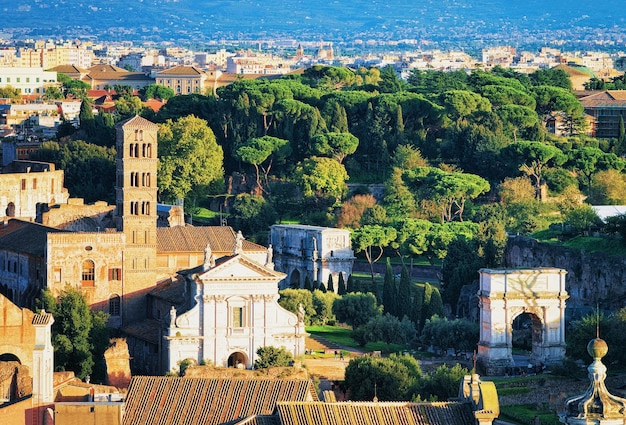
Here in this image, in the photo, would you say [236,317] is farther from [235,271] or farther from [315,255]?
[315,255]

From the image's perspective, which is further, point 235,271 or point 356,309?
point 356,309

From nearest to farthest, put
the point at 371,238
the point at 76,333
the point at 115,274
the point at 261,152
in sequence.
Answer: the point at 76,333 < the point at 115,274 < the point at 371,238 < the point at 261,152

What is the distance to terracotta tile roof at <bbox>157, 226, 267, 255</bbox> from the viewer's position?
7294 centimetres

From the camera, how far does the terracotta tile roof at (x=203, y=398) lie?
4219 cm

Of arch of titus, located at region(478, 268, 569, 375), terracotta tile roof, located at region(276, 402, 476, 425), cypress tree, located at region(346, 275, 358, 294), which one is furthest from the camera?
cypress tree, located at region(346, 275, 358, 294)

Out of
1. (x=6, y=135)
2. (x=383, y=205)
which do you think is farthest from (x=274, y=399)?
(x=6, y=135)

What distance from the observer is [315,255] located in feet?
281

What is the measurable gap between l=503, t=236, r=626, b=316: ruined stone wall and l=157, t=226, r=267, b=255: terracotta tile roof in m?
11.0

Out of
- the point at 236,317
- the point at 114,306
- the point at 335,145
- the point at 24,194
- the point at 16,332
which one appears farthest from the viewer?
the point at 335,145

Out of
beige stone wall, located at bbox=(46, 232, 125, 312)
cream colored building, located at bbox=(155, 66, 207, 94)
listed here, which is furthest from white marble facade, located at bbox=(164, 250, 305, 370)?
cream colored building, located at bbox=(155, 66, 207, 94)

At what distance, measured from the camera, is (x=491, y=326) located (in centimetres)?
6538

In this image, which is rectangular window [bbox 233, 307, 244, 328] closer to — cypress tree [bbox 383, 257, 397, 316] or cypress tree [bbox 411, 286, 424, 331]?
cypress tree [bbox 411, 286, 424, 331]

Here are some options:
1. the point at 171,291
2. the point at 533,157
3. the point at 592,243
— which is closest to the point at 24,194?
the point at 533,157

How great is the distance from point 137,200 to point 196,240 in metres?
3.33
